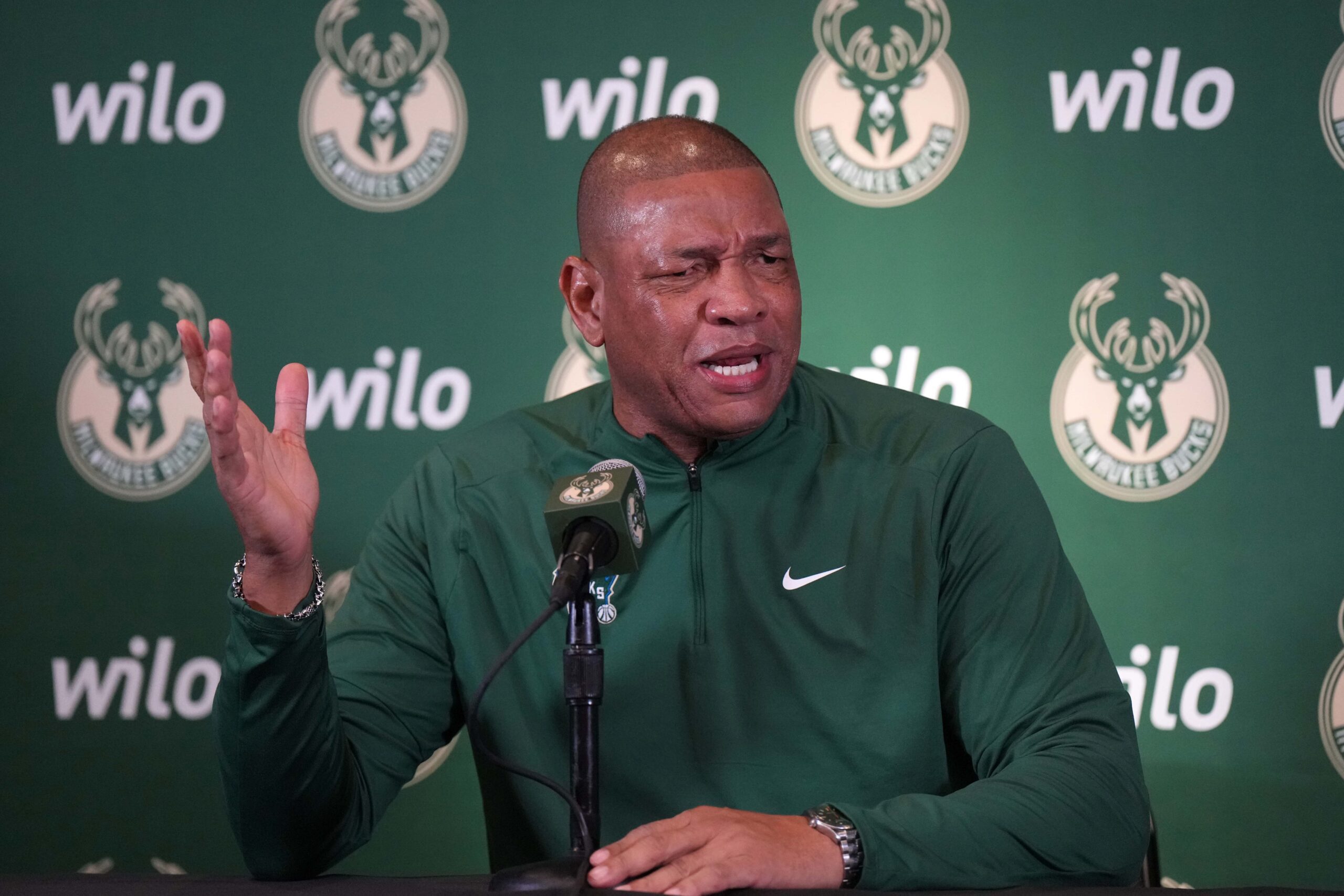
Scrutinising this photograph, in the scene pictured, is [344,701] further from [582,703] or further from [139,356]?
[139,356]

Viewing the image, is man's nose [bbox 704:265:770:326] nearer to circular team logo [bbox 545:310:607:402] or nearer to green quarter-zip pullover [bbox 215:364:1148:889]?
green quarter-zip pullover [bbox 215:364:1148:889]

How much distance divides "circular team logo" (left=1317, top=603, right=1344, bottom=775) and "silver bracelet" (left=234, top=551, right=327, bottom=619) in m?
2.04

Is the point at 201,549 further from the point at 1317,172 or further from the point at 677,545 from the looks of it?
the point at 1317,172

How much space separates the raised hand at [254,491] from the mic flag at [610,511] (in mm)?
258

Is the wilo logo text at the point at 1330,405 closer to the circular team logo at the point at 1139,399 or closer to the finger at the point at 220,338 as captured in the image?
the circular team logo at the point at 1139,399

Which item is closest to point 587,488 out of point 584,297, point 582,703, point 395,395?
point 582,703

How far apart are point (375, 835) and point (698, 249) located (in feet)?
5.35

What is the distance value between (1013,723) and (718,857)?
518 millimetres

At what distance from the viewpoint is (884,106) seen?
2691 mm

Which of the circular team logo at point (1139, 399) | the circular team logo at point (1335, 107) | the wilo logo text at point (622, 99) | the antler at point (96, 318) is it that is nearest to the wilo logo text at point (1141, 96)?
the circular team logo at point (1335, 107)

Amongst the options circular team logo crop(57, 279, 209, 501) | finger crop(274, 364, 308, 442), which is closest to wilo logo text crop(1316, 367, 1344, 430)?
finger crop(274, 364, 308, 442)

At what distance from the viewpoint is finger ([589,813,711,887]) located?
42.7 inches

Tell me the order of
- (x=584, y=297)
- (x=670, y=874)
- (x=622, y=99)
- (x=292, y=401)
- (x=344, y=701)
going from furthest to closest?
(x=622, y=99), (x=584, y=297), (x=344, y=701), (x=292, y=401), (x=670, y=874)

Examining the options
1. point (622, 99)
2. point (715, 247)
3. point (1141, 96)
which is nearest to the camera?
point (715, 247)
